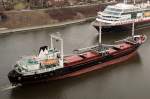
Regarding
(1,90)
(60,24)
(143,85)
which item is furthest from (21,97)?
(60,24)

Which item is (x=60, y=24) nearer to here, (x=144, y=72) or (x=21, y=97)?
(x=144, y=72)

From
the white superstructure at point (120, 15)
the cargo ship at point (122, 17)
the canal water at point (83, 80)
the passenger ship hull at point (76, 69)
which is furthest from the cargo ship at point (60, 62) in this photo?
the white superstructure at point (120, 15)

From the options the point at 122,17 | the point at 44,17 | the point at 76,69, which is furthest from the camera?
the point at 44,17

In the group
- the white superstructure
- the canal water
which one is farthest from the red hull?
the white superstructure

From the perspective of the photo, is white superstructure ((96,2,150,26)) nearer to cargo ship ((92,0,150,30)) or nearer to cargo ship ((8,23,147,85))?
cargo ship ((92,0,150,30))

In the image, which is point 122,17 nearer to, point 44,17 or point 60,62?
point 44,17

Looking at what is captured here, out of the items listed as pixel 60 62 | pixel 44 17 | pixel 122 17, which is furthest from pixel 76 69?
pixel 44 17
